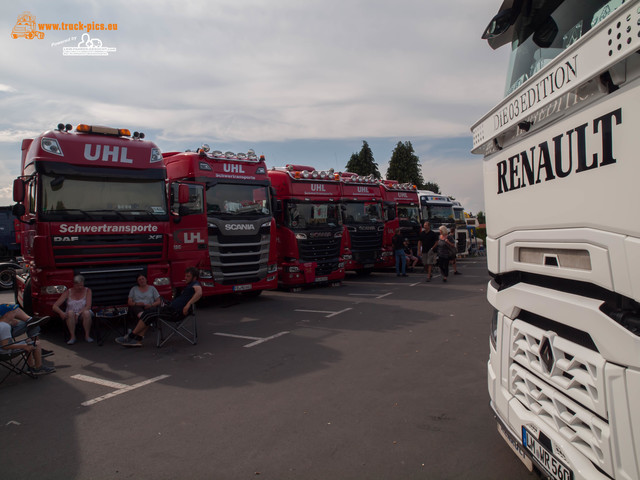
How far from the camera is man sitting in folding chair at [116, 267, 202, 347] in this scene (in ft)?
22.3

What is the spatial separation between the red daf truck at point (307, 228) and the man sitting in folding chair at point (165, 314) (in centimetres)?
555

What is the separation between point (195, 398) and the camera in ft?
15.4

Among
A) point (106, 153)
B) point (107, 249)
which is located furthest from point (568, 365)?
point (106, 153)

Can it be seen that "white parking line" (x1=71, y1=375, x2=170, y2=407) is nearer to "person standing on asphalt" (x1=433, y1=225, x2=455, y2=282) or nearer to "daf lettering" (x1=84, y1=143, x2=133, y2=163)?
"daf lettering" (x1=84, y1=143, x2=133, y2=163)

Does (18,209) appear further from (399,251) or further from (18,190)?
(399,251)

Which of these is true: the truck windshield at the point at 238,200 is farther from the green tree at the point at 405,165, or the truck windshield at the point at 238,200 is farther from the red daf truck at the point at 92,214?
the green tree at the point at 405,165

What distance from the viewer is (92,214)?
7398mm

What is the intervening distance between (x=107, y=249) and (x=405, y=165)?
38.7 metres

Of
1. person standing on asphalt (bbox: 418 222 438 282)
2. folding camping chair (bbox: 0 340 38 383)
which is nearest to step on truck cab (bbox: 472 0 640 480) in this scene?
folding camping chair (bbox: 0 340 38 383)

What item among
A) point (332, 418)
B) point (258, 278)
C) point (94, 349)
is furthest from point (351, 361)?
point (258, 278)

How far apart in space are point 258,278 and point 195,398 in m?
6.19

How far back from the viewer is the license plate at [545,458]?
217cm

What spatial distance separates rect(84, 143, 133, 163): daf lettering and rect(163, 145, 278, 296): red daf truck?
173cm

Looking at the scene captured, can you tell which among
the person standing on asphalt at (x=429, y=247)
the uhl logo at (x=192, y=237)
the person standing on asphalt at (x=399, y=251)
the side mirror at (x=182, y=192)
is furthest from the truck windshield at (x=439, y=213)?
the side mirror at (x=182, y=192)
